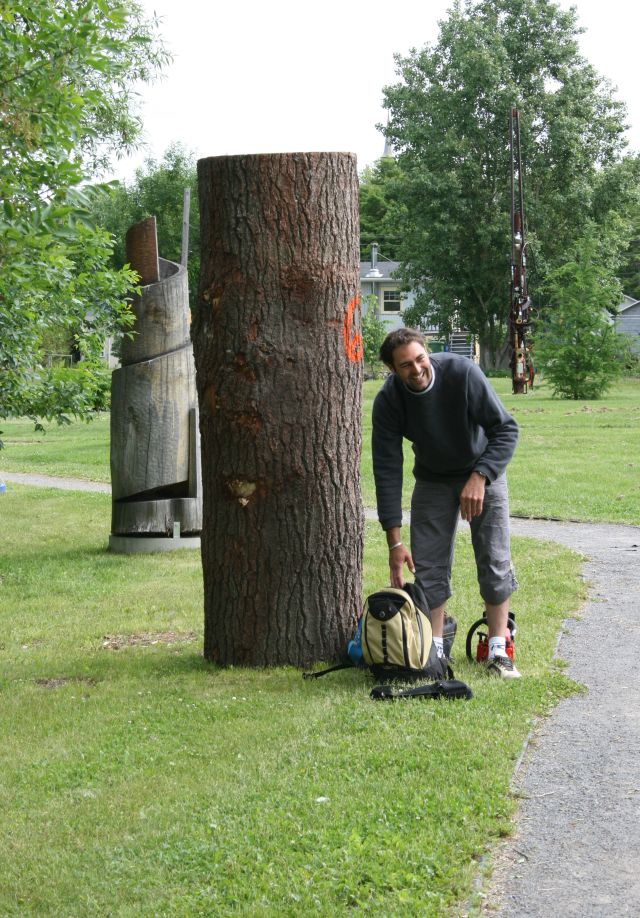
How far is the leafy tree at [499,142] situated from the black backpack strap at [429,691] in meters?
42.3

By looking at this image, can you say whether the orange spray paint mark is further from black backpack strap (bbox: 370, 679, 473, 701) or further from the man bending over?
black backpack strap (bbox: 370, 679, 473, 701)

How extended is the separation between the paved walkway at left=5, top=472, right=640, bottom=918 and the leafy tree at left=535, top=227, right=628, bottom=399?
23.0m

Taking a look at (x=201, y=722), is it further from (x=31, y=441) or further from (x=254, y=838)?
(x=31, y=441)

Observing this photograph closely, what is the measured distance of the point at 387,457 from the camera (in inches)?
241

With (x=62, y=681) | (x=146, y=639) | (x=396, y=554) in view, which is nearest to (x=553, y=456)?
(x=146, y=639)

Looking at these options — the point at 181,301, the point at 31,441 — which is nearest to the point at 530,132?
the point at 31,441

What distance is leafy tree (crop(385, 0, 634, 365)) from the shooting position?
4716cm

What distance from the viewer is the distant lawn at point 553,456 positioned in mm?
13883

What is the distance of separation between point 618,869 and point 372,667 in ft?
7.56

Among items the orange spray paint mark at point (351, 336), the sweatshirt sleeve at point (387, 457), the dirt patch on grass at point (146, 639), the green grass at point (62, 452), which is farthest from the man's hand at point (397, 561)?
the green grass at point (62, 452)

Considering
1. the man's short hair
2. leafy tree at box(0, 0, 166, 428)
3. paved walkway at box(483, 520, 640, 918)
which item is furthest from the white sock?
leafy tree at box(0, 0, 166, 428)

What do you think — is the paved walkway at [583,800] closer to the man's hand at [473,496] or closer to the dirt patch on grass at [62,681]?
the man's hand at [473,496]

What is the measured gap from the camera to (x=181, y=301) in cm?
1130

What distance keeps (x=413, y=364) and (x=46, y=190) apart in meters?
3.26
